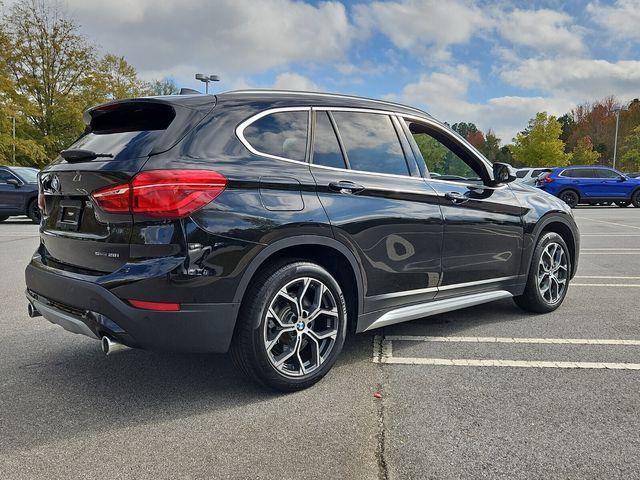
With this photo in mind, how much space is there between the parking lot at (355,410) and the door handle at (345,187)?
1159 millimetres

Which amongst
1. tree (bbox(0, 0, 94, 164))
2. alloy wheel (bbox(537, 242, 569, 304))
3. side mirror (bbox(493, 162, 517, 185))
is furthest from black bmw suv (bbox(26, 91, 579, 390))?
tree (bbox(0, 0, 94, 164))

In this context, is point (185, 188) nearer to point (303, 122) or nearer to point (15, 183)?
point (303, 122)

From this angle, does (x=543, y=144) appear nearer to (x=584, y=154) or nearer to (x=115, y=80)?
(x=584, y=154)

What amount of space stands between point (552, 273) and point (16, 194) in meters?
14.0

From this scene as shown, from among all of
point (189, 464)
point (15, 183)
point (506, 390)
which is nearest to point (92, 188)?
point (189, 464)

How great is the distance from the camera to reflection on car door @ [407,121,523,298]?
4102 mm

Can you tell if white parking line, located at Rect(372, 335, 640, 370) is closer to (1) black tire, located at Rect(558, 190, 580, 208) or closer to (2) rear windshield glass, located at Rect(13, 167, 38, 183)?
(2) rear windshield glass, located at Rect(13, 167, 38, 183)

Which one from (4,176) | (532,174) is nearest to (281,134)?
(4,176)

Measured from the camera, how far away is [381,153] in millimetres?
3799

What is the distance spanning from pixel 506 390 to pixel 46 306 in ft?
8.97

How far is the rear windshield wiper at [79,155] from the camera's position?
315 centimetres

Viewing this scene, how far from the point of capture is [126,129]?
10.7 feet

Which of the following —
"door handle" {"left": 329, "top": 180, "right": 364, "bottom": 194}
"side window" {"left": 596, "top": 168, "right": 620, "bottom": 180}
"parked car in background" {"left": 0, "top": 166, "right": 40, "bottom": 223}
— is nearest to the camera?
"door handle" {"left": 329, "top": 180, "right": 364, "bottom": 194}

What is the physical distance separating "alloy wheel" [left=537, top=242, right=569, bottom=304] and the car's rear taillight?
331 cm
